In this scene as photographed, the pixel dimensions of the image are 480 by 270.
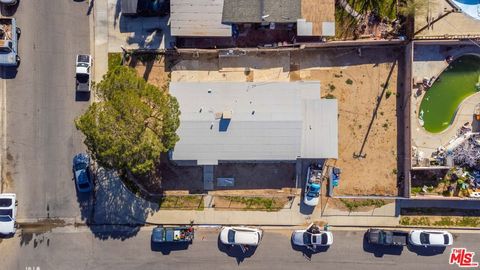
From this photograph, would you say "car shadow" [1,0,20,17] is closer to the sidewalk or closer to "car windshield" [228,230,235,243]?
the sidewalk

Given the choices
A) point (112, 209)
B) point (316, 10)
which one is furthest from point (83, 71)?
point (316, 10)

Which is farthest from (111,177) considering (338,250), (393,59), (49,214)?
(393,59)

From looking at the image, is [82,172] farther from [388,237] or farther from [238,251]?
[388,237]

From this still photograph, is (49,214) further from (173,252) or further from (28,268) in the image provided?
(173,252)

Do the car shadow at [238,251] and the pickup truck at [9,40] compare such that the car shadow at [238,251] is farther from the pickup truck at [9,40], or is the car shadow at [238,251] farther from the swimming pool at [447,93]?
the pickup truck at [9,40]

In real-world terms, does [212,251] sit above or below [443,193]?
below

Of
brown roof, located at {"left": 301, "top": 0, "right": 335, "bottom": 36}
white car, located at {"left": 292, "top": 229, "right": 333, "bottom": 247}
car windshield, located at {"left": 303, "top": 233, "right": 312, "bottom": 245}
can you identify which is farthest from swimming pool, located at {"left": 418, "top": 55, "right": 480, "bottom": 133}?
car windshield, located at {"left": 303, "top": 233, "right": 312, "bottom": 245}
